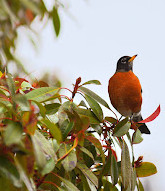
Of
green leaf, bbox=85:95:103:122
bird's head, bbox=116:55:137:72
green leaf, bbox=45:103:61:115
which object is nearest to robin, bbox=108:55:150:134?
bird's head, bbox=116:55:137:72

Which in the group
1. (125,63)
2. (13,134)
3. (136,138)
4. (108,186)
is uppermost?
(125,63)

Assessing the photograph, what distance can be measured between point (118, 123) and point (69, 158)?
21 centimetres

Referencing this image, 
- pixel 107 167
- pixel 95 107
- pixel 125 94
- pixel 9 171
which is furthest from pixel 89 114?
pixel 125 94

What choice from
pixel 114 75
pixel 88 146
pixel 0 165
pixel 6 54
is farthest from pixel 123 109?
pixel 0 165

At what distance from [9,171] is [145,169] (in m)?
0.58

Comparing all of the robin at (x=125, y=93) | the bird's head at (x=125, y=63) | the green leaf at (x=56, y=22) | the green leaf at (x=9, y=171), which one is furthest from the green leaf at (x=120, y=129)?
the bird's head at (x=125, y=63)

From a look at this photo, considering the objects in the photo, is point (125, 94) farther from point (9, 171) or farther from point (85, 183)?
point (9, 171)

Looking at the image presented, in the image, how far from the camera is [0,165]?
1.74ft

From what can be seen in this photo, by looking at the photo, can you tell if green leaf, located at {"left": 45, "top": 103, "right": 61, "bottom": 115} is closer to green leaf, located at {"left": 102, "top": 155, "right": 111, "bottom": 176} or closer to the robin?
green leaf, located at {"left": 102, "top": 155, "right": 111, "bottom": 176}

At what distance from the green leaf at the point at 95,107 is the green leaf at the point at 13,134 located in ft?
1.31

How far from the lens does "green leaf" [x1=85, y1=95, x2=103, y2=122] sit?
0.90 meters

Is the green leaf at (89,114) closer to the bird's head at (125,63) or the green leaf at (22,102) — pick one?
the green leaf at (22,102)

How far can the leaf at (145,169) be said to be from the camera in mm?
989

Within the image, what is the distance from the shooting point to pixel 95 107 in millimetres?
904
